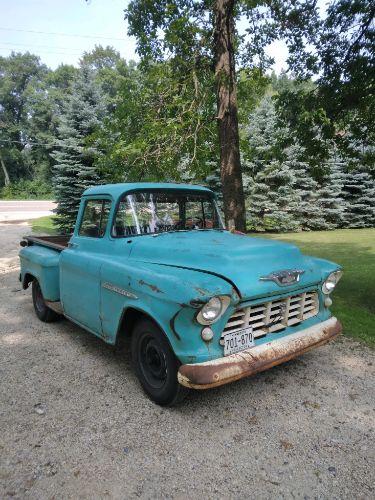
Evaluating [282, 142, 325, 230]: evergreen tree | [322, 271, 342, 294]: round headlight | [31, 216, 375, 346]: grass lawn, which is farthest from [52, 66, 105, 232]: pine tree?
[322, 271, 342, 294]: round headlight

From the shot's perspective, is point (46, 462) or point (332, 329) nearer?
point (46, 462)

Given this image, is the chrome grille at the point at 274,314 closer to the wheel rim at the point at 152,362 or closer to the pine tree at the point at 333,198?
the wheel rim at the point at 152,362

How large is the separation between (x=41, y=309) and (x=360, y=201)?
58.2 ft

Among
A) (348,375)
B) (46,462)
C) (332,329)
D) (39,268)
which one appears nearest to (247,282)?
(332,329)

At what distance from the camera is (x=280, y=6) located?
779 centimetres

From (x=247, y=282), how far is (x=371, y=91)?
507 cm

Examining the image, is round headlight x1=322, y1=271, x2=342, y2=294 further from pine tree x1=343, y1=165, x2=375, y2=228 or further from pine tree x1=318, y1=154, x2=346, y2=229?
pine tree x1=343, y1=165, x2=375, y2=228

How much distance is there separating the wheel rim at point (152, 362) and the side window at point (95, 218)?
1.41m

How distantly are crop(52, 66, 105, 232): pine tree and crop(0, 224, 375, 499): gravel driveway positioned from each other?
1090 centimetres

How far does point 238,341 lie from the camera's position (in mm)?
2854

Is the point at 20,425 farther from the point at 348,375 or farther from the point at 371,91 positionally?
the point at 371,91

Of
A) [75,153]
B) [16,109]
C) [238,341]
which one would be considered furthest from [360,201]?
[16,109]

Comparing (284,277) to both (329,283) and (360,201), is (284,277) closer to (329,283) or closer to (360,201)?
(329,283)

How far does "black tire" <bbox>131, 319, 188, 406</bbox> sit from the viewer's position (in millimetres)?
2928
